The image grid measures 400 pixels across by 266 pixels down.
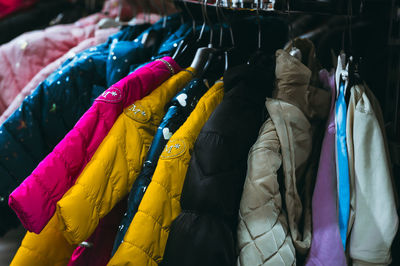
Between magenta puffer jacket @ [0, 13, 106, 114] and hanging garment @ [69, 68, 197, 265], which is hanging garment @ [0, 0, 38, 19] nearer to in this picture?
magenta puffer jacket @ [0, 13, 106, 114]

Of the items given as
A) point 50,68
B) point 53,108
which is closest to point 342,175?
point 53,108

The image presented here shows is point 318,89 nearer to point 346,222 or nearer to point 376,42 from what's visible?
point 346,222

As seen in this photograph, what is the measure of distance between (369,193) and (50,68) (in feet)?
2.70

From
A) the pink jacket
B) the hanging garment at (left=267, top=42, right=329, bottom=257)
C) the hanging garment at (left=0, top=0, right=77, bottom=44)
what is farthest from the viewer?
the hanging garment at (left=0, top=0, right=77, bottom=44)

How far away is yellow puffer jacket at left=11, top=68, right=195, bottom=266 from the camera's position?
22.7 inches

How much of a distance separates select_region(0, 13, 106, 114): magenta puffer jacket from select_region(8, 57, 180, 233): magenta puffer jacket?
17.8 inches

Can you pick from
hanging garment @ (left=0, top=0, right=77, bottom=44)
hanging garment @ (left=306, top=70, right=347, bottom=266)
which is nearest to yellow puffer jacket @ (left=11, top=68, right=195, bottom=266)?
hanging garment @ (left=306, top=70, right=347, bottom=266)

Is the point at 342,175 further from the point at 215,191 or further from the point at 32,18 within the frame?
the point at 32,18

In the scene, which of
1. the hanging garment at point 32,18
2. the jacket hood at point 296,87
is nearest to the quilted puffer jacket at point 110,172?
the jacket hood at point 296,87

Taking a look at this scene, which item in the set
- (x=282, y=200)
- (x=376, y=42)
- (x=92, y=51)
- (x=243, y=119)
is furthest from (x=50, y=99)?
(x=376, y=42)

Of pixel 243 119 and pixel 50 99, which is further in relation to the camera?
pixel 50 99

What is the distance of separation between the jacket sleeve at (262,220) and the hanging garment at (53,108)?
0.44m

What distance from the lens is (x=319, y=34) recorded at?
1168 millimetres

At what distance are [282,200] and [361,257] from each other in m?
0.17
